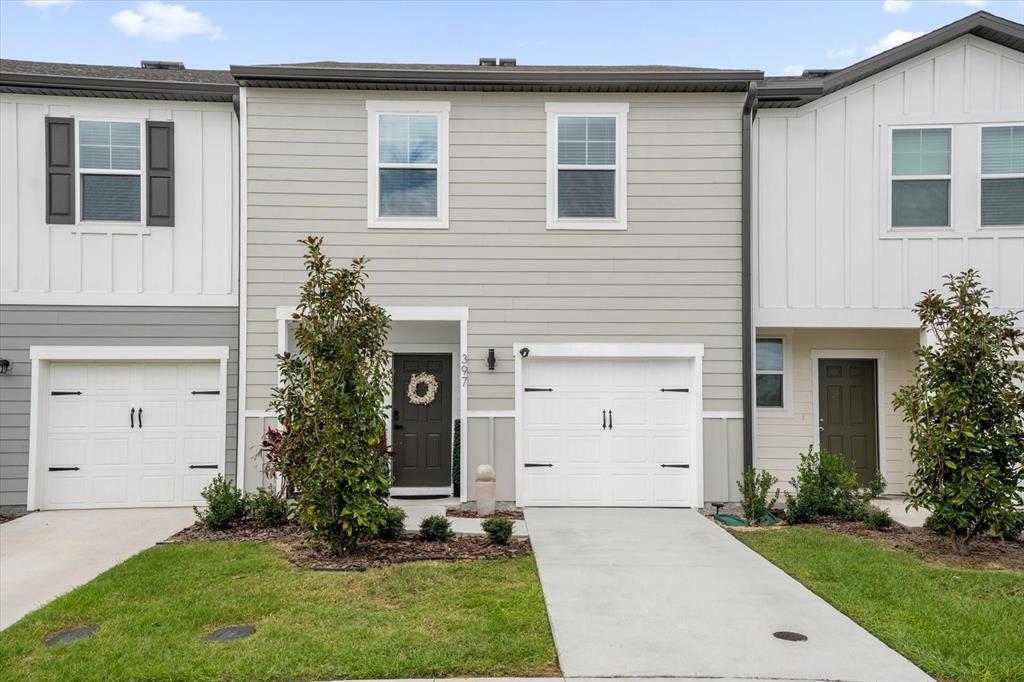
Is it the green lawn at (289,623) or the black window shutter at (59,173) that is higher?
the black window shutter at (59,173)

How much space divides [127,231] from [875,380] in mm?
9919

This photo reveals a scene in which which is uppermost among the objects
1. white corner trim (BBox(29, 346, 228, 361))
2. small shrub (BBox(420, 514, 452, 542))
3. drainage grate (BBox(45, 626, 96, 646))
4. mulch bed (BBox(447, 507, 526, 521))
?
white corner trim (BBox(29, 346, 228, 361))

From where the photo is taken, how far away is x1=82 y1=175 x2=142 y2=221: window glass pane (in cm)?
921

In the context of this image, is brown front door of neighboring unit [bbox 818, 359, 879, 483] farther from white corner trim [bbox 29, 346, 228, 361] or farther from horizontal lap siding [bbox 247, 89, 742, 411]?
white corner trim [bbox 29, 346, 228, 361]

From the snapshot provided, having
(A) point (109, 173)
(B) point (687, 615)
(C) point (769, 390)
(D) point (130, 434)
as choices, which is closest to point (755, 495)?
(C) point (769, 390)

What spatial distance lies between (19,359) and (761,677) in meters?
9.07

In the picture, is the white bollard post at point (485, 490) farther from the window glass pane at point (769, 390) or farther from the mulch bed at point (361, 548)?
the window glass pane at point (769, 390)

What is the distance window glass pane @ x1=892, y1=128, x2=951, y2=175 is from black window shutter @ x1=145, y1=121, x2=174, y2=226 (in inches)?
357

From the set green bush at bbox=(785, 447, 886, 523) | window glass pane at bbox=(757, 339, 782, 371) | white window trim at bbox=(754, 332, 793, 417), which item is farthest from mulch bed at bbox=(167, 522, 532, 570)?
window glass pane at bbox=(757, 339, 782, 371)

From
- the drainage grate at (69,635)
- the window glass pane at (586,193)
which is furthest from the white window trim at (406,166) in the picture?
the drainage grate at (69,635)

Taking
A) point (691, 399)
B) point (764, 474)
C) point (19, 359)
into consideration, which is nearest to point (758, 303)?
point (691, 399)

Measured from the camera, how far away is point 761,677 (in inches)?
168

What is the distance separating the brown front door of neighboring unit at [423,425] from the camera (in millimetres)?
10242

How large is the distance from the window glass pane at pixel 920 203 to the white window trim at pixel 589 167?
137 inches
